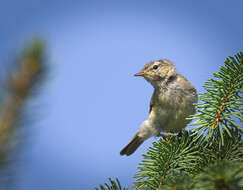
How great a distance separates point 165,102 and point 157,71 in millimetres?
522

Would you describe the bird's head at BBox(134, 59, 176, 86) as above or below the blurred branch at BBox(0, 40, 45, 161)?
above

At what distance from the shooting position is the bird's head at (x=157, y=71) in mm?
3422

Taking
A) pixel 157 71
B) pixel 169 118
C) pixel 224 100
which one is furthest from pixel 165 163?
pixel 157 71

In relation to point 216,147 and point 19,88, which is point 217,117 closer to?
point 216,147

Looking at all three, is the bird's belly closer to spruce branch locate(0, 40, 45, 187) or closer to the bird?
the bird

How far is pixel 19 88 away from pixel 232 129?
3.81ft

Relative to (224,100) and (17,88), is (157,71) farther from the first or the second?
(17,88)

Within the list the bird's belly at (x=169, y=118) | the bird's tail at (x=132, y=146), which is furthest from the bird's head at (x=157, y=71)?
the bird's tail at (x=132, y=146)

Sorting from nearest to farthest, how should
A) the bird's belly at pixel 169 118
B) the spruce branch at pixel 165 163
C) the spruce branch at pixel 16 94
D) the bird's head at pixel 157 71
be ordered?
the spruce branch at pixel 16 94
the spruce branch at pixel 165 163
the bird's belly at pixel 169 118
the bird's head at pixel 157 71

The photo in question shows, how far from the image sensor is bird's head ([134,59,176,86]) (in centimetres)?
342

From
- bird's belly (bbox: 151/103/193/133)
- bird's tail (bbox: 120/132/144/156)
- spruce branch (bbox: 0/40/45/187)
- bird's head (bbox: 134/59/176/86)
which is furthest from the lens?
bird's tail (bbox: 120/132/144/156)

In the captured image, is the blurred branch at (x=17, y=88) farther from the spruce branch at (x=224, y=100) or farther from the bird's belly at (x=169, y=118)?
the bird's belly at (x=169, y=118)

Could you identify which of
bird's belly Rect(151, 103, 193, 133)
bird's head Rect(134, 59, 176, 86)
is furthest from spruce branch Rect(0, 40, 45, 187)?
bird's head Rect(134, 59, 176, 86)

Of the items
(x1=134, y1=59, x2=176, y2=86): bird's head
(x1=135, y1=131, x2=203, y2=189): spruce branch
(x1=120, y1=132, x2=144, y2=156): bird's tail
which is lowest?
(x1=135, y1=131, x2=203, y2=189): spruce branch
